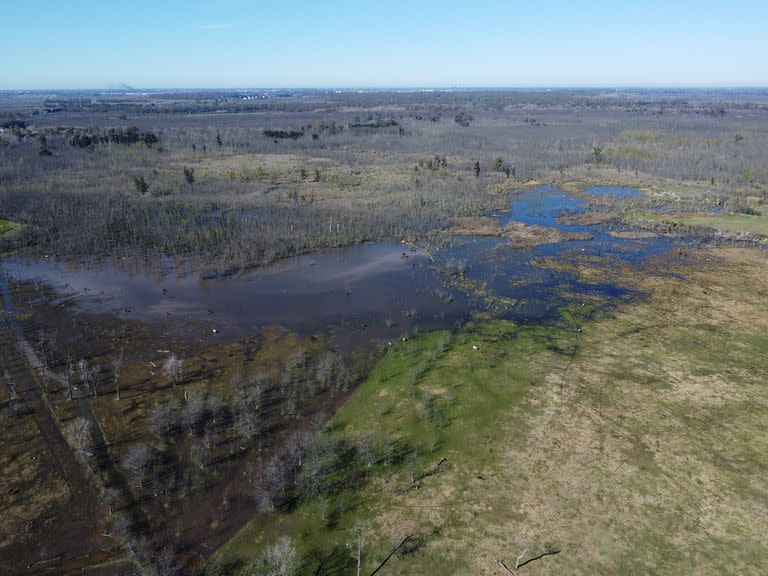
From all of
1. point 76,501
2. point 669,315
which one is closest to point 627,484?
point 669,315

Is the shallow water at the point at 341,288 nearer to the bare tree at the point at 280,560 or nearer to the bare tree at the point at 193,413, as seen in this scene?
the bare tree at the point at 193,413

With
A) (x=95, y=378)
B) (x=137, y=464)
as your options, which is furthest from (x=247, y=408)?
(x=95, y=378)

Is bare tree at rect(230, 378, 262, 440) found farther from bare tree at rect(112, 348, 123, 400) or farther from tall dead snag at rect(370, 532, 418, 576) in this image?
tall dead snag at rect(370, 532, 418, 576)

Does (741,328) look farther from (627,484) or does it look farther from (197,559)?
(197,559)

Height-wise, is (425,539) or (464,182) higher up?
(464,182)

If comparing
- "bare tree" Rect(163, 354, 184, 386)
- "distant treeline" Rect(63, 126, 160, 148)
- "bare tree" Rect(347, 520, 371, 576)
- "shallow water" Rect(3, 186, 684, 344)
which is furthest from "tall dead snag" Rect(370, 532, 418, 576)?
"distant treeline" Rect(63, 126, 160, 148)
